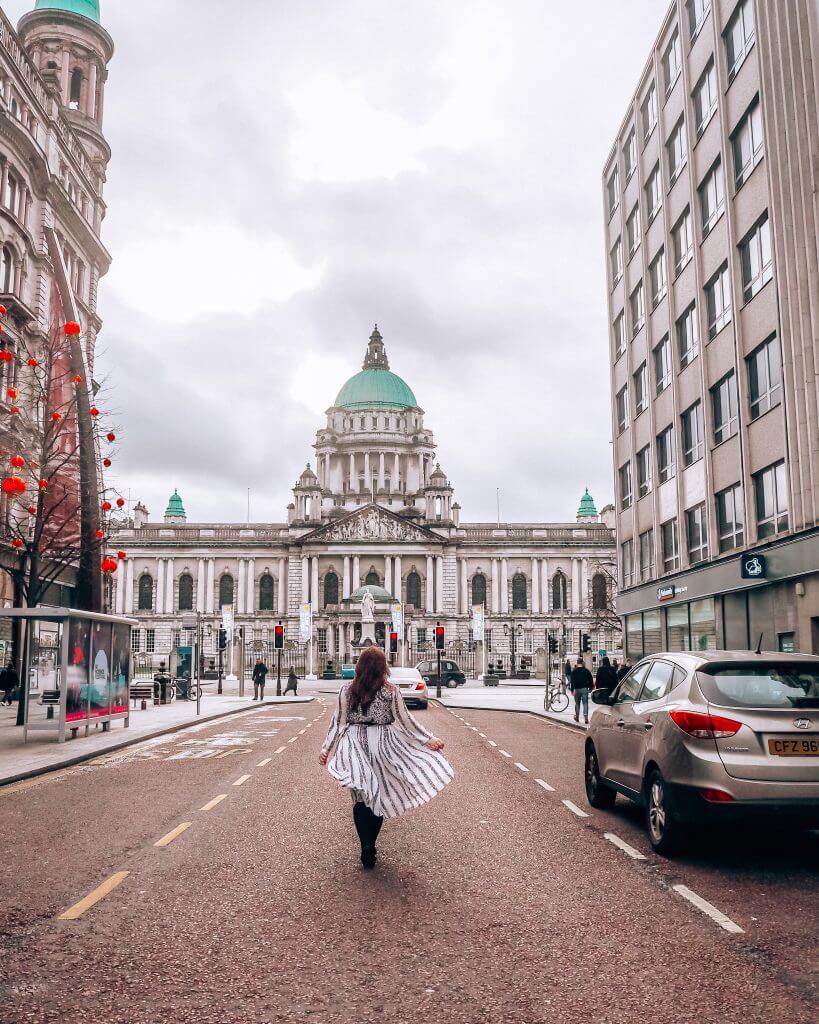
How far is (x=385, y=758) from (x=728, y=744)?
8.75 feet

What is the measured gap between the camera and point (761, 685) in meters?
8.09

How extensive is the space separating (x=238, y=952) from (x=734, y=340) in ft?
74.6

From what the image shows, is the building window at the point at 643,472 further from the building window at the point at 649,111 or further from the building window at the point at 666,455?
the building window at the point at 649,111

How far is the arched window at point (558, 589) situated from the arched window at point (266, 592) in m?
27.9

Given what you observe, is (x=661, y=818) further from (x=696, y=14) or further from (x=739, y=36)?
(x=696, y=14)

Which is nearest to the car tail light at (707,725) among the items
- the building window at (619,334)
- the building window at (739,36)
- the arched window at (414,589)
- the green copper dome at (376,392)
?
the building window at (739,36)

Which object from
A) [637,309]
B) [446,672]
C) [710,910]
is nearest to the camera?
[710,910]

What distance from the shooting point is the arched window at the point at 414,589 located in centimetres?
9600

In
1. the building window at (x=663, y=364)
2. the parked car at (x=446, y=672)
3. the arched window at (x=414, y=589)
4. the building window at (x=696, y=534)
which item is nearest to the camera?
the building window at (x=696, y=534)

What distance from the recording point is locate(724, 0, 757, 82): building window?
2425 centimetres

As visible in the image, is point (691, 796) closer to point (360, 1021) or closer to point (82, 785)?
point (360, 1021)

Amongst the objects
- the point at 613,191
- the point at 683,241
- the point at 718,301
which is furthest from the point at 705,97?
the point at 613,191

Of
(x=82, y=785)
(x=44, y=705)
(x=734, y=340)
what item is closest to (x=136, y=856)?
(x=82, y=785)

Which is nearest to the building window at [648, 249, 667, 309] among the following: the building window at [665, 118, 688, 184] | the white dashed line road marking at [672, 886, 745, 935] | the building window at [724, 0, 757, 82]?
the building window at [665, 118, 688, 184]
